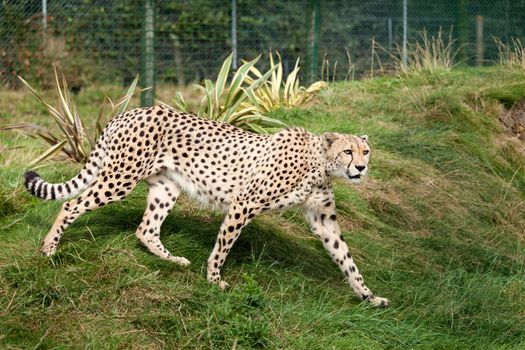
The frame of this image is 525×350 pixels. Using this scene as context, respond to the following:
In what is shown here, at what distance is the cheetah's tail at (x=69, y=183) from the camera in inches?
191

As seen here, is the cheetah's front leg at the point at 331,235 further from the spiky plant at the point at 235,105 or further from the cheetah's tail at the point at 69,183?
the spiky plant at the point at 235,105

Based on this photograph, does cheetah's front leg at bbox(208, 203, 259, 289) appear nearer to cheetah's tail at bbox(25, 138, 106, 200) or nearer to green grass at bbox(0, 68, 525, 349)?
green grass at bbox(0, 68, 525, 349)

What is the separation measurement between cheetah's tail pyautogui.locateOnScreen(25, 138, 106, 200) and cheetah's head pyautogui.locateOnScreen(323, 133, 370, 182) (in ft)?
4.23

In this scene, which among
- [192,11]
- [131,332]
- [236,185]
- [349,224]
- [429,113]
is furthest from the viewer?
[192,11]

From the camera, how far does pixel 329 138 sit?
194 inches

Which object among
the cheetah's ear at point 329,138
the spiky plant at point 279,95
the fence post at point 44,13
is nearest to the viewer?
the cheetah's ear at point 329,138

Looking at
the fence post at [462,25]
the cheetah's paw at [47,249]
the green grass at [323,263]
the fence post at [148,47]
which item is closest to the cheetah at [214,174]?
the cheetah's paw at [47,249]

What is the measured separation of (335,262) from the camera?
5105 millimetres

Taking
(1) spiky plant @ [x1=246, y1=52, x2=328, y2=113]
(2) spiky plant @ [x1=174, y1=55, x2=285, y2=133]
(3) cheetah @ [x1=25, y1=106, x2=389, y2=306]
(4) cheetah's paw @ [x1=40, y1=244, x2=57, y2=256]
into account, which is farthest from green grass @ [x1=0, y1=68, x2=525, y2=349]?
(2) spiky plant @ [x1=174, y1=55, x2=285, y2=133]

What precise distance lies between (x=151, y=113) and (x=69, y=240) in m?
0.85

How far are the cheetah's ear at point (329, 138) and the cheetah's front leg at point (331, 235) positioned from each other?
0.26m

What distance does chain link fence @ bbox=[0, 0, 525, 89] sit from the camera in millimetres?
10211

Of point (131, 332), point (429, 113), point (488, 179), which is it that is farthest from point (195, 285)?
point (429, 113)

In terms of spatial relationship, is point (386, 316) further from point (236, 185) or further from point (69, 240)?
point (69, 240)
